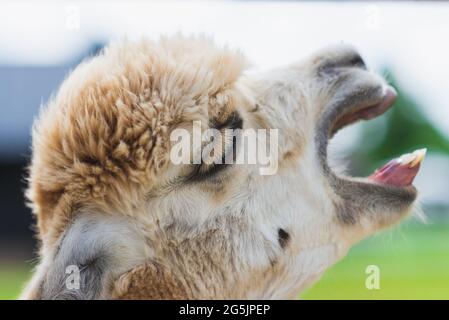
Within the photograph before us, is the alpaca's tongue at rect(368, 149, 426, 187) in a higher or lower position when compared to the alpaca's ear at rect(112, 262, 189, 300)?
higher

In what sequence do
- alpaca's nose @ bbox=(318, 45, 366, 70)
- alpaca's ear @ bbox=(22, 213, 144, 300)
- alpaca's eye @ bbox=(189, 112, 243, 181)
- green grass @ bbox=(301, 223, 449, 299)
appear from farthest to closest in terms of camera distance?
green grass @ bbox=(301, 223, 449, 299)
alpaca's nose @ bbox=(318, 45, 366, 70)
alpaca's eye @ bbox=(189, 112, 243, 181)
alpaca's ear @ bbox=(22, 213, 144, 300)

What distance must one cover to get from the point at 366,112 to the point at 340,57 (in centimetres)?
25

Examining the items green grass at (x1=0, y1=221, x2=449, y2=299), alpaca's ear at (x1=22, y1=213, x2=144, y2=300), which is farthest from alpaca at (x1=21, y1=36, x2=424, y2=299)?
green grass at (x1=0, y1=221, x2=449, y2=299)

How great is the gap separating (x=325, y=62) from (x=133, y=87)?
0.85 metres

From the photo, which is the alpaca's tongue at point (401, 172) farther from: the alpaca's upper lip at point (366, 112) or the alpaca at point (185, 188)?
the alpaca's upper lip at point (366, 112)

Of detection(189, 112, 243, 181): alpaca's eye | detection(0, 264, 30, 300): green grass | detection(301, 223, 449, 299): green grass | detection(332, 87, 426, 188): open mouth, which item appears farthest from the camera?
detection(0, 264, 30, 300): green grass

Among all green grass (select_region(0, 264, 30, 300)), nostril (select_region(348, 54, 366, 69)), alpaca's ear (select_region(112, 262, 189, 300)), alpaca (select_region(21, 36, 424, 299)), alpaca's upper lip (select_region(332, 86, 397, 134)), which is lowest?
alpaca's ear (select_region(112, 262, 189, 300))

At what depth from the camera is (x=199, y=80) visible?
6.82ft

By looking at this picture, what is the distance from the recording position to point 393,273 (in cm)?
1044

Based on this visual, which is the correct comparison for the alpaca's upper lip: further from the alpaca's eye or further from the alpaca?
the alpaca's eye

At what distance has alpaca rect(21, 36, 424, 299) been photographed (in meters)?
1.99

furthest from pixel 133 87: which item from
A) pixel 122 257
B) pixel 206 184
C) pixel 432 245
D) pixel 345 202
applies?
pixel 432 245

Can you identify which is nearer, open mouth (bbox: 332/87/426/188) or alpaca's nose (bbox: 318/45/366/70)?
open mouth (bbox: 332/87/426/188)

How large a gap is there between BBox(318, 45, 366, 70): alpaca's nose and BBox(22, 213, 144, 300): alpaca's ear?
1048mm
